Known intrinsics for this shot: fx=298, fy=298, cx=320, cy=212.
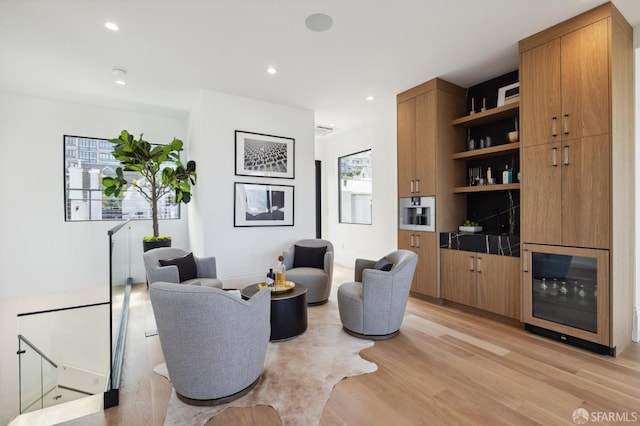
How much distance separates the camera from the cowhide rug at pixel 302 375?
1.92 m

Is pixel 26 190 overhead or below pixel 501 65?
below

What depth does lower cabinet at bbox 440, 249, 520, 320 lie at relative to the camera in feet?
11.1

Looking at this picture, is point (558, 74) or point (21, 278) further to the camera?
point (21, 278)

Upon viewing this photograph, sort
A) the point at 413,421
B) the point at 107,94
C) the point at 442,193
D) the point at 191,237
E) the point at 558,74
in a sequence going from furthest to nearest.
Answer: the point at 191,237 → the point at 107,94 → the point at 442,193 → the point at 558,74 → the point at 413,421

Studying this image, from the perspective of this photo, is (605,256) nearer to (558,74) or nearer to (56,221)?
(558,74)

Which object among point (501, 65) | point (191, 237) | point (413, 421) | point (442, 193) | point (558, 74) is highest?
point (501, 65)

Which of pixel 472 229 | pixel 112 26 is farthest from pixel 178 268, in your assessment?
pixel 472 229

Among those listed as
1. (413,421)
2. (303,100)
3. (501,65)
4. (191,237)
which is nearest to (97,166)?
(191,237)

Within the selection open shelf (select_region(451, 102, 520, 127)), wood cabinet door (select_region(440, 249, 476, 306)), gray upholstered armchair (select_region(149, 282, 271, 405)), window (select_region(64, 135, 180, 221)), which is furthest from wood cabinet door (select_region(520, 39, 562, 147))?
window (select_region(64, 135, 180, 221))

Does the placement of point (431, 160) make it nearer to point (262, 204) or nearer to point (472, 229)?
point (472, 229)

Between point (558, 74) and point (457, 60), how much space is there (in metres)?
1.08

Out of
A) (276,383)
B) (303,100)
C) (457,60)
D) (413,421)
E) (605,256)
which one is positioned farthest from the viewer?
(303,100)

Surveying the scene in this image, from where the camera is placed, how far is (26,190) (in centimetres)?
469

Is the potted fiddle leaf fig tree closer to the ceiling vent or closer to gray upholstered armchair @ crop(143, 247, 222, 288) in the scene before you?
gray upholstered armchair @ crop(143, 247, 222, 288)
